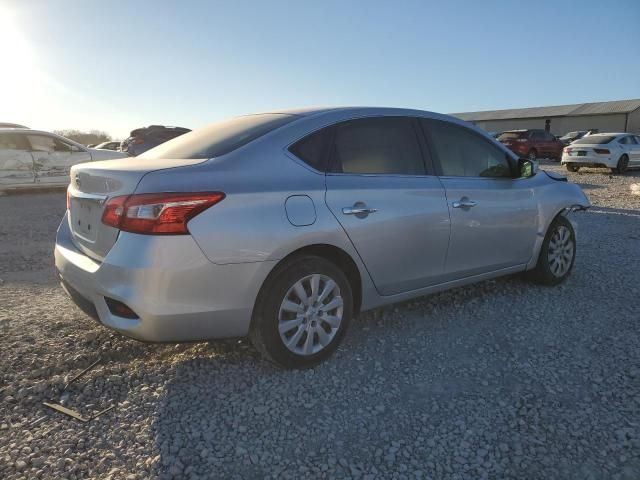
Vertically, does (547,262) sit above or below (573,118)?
below

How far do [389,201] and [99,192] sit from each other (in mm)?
1795

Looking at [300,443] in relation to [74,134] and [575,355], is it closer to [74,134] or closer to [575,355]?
[575,355]

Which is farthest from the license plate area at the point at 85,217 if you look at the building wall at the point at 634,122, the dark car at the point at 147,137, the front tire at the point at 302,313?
the building wall at the point at 634,122

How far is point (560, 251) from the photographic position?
15.5ft

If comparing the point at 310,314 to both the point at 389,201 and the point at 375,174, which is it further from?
the point at 375,174

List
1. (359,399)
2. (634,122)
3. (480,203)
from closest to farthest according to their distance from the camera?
(359,399) → (480,203) → (634,122)

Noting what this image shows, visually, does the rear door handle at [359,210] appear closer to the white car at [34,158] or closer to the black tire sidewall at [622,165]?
the white car at [34,158]

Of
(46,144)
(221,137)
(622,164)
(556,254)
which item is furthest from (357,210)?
(622,164)

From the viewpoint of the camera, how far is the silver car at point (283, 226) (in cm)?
258

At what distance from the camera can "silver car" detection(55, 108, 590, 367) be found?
258 centimetres

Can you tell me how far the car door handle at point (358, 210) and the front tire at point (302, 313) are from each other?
1.11 feet

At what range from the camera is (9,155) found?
11297 millimetres

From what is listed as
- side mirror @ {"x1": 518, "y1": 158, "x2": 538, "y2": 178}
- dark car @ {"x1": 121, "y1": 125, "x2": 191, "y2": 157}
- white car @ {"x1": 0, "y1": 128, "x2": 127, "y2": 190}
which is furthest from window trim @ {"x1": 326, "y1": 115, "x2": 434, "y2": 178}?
dark car @ {"x1": 121, "y1": 125, "x2": 191, "y2": 157}

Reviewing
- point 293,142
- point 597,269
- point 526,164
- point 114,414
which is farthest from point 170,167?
point 597,269
